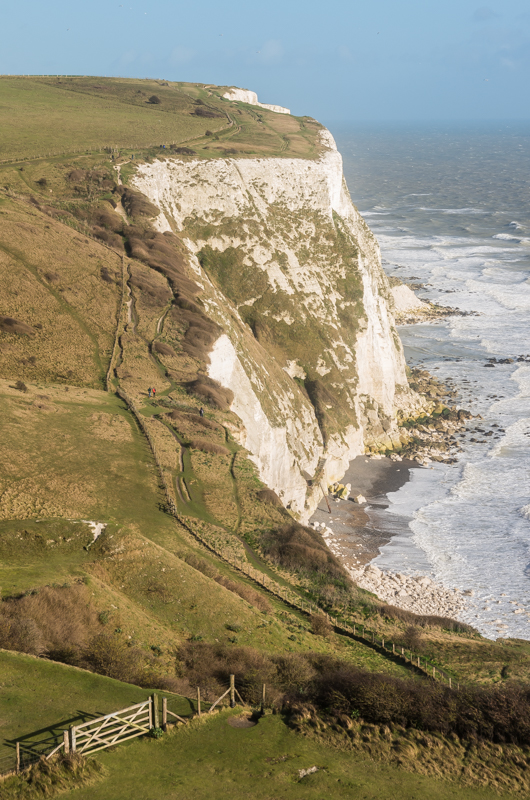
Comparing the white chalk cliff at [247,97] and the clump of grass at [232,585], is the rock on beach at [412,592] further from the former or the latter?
the white chalk cliff at [247,97]

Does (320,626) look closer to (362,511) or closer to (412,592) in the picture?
(412,592)

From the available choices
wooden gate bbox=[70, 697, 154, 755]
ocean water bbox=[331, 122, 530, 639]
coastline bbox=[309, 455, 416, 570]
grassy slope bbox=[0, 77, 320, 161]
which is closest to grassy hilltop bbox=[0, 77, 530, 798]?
wooden gate bbox=[70, 697, 154, 755]

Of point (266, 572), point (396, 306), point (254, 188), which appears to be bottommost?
point (266, 572)

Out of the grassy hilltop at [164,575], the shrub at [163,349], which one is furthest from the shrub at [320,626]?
the shrub at [163,349]

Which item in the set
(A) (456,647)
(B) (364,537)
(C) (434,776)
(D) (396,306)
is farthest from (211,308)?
(D) (396,306)

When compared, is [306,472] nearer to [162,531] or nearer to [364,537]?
[364,537]

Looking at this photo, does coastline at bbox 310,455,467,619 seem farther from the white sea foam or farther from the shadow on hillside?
the white sea foam
